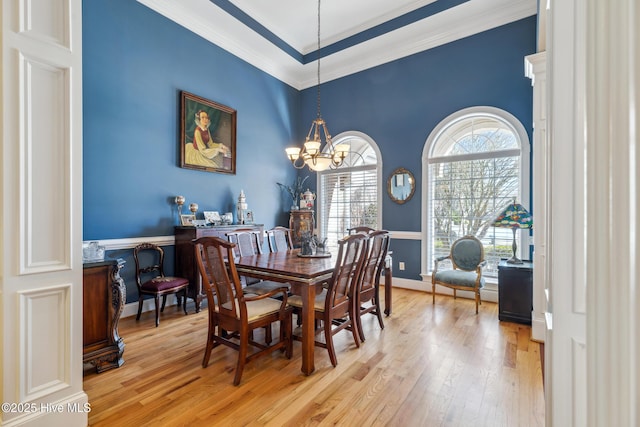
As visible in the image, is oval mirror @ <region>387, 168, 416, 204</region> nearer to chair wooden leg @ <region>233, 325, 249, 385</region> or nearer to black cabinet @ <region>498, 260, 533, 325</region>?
black cabinet @ <region>498, 260, 533, 325</region>

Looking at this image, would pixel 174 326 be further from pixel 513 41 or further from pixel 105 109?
pixel 513 41

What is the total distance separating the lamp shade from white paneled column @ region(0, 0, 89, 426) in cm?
381

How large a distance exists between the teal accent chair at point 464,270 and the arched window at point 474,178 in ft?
1.28

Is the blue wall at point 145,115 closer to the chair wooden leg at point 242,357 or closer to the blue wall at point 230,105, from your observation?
the blue wall at point 230,105

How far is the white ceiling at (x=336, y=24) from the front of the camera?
12.9 feet

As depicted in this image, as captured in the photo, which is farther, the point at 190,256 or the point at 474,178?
the point at 474,178

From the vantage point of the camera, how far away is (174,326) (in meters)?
3.28

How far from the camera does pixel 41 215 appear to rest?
5.28ft

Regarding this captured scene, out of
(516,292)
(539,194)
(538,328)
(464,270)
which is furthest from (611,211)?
(464,270)

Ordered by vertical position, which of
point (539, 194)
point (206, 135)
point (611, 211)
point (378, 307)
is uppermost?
point (206, 135)

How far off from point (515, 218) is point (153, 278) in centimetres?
430

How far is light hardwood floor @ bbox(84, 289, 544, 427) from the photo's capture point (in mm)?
1840

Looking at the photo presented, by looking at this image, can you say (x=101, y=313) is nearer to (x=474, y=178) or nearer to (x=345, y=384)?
(x=345, y=384)

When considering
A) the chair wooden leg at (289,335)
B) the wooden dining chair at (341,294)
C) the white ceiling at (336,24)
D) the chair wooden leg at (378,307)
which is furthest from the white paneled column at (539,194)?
the chair wooden leg at (289,335)
